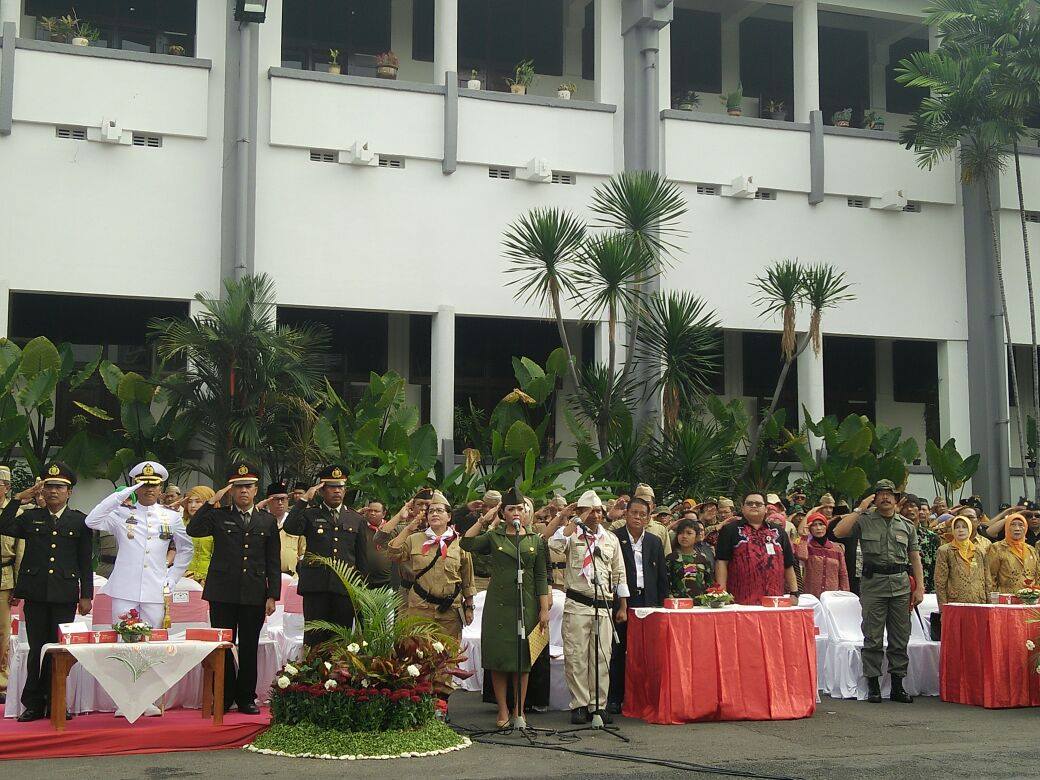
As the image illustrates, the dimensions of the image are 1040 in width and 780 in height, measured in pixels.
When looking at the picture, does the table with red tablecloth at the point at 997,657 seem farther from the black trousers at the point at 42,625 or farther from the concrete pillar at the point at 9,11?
the concrete pillar at the point at 9,11

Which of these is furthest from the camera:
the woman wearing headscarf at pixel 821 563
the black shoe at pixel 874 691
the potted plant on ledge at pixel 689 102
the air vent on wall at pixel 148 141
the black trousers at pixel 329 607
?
the potted plant on ledge at pixel 689 102

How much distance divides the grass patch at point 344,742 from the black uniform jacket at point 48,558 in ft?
6.29

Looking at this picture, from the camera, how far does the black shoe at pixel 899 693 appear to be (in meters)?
12.0

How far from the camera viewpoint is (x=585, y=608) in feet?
34.7

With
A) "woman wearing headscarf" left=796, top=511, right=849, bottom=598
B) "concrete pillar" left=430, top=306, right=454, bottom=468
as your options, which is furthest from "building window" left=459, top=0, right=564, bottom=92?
"woman wearing headscarf" left=796, top=511, right=849, bottom=598

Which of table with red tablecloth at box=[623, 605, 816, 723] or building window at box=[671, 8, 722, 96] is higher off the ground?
building window at box=[671, 8, 722, 96]

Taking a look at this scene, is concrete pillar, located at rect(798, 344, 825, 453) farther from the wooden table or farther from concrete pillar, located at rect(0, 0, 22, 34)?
the wooden table

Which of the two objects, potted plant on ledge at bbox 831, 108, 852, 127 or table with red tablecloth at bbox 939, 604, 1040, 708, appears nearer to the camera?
table with red tablecloth at bbox 939, 604, 1040, 708

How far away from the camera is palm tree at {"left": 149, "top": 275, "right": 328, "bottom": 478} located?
18.0 metres

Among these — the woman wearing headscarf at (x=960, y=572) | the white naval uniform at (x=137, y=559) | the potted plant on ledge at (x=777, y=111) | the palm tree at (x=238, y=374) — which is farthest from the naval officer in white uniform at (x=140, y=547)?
the potted plant on ledge at (x=777, y=111)

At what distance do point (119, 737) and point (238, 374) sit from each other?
9.65 meters

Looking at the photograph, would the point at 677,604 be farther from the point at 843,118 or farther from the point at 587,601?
the point at 843,118

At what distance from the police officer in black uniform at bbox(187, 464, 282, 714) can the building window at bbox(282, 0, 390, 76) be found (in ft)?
46.9

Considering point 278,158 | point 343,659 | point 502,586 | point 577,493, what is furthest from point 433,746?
point 278,158
